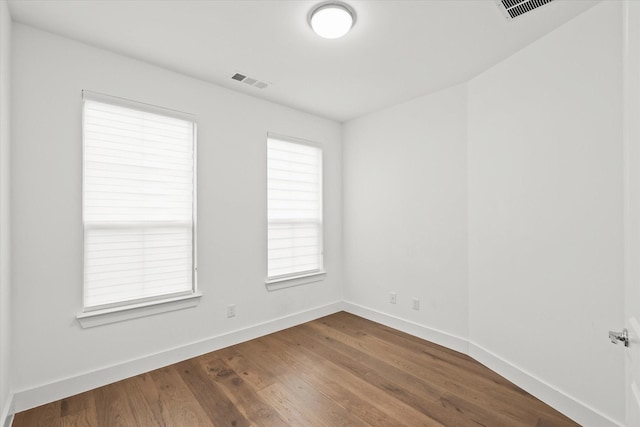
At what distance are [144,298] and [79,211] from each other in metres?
0.88

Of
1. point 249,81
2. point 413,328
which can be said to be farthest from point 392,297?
point 249,81

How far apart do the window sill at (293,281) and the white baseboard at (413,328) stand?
2.05ft

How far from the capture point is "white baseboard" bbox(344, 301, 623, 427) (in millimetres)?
1921

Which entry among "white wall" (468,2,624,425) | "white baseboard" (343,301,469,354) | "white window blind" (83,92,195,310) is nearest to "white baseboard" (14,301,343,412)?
"white window blind" (83,92,195,310)

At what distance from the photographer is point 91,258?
238cm

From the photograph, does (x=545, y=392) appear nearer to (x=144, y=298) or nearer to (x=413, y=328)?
(x=413, y=328)

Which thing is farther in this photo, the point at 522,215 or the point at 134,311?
the point at 134,311

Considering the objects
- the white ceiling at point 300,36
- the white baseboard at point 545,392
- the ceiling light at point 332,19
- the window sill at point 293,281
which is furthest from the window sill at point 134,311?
the white baseboard at point 545,392

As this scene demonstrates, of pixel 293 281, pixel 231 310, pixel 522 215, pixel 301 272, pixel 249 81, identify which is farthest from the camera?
pixel 301 272

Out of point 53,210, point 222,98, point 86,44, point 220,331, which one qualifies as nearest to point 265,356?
point 220,331

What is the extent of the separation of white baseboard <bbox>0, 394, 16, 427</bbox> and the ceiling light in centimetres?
318

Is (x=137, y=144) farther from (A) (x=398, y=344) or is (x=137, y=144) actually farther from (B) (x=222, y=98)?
(A) (x=398, y=344)

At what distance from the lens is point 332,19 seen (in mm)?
1977

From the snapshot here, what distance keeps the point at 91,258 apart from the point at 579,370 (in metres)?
3.66
